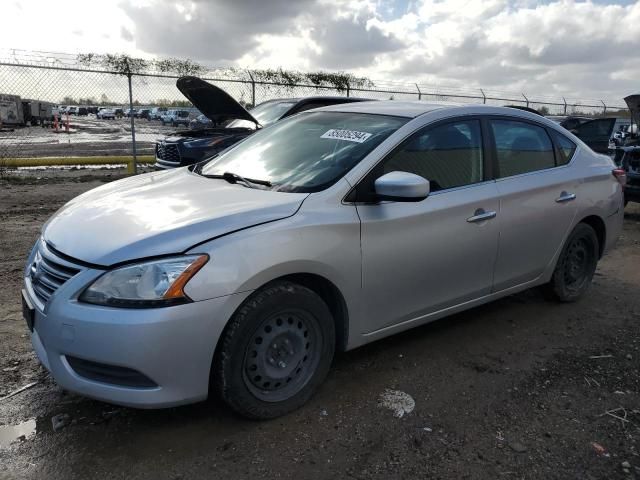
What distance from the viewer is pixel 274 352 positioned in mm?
2852

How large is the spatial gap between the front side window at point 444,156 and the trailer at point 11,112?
41966 mm

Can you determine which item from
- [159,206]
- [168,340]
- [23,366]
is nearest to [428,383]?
[168,340]

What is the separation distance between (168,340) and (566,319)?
3.45m

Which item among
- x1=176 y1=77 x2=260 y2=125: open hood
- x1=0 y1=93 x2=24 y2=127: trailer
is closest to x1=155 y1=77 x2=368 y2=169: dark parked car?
x1=176 y1=77 x2=260 y2=125: open hood

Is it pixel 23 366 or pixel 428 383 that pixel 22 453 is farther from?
pixel 428 383

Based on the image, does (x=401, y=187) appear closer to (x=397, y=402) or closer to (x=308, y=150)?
(x=308, y=150)

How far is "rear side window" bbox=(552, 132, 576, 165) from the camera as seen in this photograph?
4.46 meters

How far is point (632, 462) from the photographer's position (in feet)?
8.73

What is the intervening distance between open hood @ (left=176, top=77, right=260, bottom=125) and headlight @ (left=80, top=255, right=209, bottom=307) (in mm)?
6892

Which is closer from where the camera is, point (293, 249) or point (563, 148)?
point (293, 249)

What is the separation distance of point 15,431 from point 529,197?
3.60m

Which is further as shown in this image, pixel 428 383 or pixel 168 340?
pixel 428 383

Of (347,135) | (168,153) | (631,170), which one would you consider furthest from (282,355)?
(631,170)

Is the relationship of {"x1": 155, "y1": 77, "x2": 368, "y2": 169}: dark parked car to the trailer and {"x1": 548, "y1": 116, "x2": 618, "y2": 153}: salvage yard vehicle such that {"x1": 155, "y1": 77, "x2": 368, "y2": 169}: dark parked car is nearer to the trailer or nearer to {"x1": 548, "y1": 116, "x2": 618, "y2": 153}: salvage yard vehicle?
{"x1": 548, "y1": 116, "x2": 618, "y2": 153}: salvage yard vehicle
